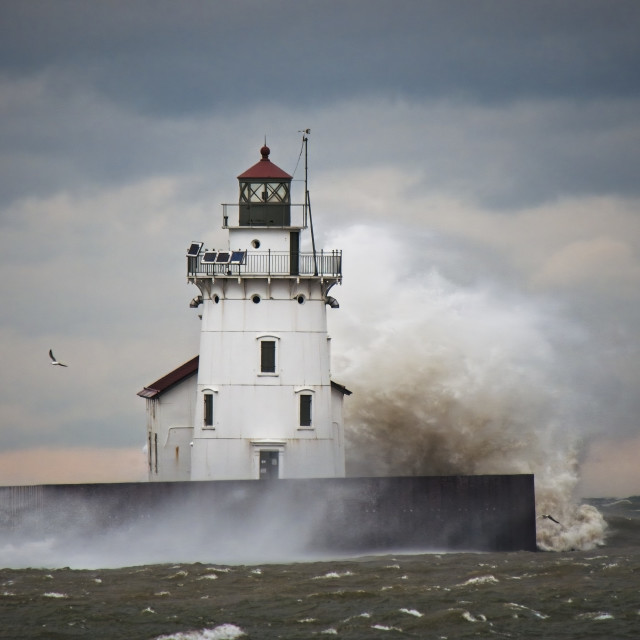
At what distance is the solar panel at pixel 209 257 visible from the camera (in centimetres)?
3569

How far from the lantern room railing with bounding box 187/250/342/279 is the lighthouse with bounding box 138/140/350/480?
3cm

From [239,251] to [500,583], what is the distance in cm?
1223

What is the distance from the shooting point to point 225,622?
78.2 ft

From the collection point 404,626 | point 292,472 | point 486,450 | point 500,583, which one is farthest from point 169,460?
point 404,626

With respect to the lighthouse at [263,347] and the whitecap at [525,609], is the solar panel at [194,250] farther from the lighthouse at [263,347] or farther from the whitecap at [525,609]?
the whitecap at [525,609]

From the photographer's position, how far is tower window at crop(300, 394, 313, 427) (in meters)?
35.7

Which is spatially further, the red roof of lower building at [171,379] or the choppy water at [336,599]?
the red roof of lower building at [171,379]

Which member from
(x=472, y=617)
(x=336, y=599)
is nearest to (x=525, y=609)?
(x=472, y=617)

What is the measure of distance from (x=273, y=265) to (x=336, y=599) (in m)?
12.0

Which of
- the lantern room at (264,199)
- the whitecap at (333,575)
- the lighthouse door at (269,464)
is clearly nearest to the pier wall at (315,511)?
the lighthouse door at (269,464)

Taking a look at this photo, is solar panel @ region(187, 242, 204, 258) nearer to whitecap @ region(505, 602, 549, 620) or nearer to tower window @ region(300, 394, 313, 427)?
tower window @ region(300, 394, 313, 427)

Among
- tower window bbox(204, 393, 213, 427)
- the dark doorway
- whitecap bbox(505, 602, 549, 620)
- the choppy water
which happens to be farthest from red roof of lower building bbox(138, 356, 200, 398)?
whitecap bbox(505, 602, 549, 620)

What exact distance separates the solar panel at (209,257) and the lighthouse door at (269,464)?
16.8 feet

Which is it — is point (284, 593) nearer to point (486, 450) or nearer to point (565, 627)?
point (565, 627)
